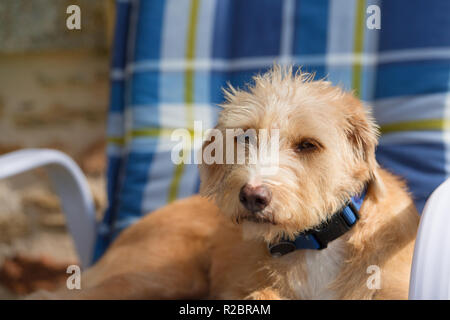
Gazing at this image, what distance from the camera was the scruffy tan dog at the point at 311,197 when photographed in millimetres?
1100

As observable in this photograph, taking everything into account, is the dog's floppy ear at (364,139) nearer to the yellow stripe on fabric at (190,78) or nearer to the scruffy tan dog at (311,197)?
the scruffy tan dog at (311,197)

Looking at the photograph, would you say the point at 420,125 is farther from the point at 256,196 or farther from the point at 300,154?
the point at 256,196

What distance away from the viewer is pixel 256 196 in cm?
104

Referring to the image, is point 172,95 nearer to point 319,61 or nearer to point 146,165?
point 146,165

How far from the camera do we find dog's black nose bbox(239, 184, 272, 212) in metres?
1.04

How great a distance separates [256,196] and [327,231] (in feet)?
0.83

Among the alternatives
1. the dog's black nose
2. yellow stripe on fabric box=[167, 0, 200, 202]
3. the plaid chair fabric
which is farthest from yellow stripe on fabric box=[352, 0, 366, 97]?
the dog's black nose

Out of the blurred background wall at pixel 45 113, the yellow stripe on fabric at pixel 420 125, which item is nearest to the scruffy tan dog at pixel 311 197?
the yellow stripe on fabric at pixel 420 125

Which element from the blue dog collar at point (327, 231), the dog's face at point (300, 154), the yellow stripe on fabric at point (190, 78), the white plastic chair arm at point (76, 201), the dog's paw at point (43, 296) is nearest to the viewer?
the dog's face at point (300, 154)

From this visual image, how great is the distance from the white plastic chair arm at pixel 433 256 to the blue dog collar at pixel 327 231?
166 mm

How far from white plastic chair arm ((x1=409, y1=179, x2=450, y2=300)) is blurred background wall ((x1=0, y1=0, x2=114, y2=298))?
6.46 ft

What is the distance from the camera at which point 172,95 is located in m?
2.33

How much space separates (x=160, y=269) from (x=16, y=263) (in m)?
1.53

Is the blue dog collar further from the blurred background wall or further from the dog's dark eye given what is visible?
the blurred background wall
